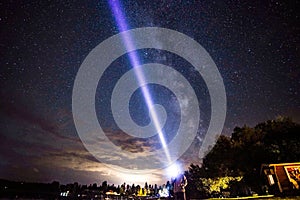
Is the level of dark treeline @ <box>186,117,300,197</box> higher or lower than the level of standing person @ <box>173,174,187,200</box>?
higher

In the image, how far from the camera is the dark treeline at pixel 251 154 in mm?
36188

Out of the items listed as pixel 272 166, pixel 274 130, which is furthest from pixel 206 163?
pixel 272 166

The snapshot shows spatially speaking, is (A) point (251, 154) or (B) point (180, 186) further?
(A) point (251, 154)

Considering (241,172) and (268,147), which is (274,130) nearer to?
(268,147)

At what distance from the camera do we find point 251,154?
1518 inches

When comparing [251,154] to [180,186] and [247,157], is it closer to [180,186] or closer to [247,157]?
[247,157]

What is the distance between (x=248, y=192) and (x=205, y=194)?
766 cm

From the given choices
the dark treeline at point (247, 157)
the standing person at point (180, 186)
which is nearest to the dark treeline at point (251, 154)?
the dark treeline at point (247, 157)

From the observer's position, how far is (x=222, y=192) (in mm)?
43969

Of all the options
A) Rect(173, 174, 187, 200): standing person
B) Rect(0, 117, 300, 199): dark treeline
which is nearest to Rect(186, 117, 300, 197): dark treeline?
Rect(0, 117, 300, 199): dark treeline

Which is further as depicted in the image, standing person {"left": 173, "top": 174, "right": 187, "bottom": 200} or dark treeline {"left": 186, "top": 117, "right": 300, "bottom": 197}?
dark treeline {"left": 186, "top": 117, "right": 300, "bottom": 197}

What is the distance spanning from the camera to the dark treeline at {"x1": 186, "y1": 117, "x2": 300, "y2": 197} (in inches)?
1425

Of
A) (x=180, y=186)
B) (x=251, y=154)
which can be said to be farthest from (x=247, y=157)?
(x=180, y=186)

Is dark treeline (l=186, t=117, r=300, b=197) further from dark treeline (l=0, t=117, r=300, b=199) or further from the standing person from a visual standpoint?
the standing person
